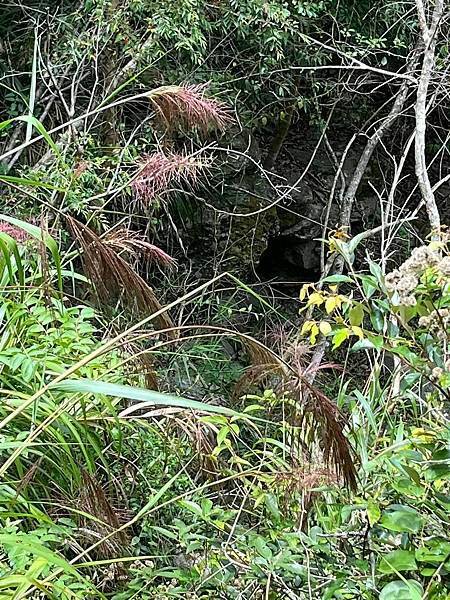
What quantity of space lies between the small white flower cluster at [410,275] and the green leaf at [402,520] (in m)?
0.23

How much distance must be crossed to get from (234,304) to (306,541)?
7.65 ft

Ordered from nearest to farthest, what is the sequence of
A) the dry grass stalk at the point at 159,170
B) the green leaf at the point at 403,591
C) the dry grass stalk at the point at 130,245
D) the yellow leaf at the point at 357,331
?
the green leaf at the point at 403,591
the yellow leaf at the point at 357,331
the dry grass stalk at the point at 130,245
the dry grass stalk at the point at 159,170

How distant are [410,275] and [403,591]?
12.9 inches

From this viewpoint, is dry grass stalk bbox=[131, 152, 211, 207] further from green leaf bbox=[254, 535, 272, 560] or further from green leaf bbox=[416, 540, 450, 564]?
green leaf bbox=[416, 540, 450, 564]

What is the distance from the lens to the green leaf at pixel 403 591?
709 mm

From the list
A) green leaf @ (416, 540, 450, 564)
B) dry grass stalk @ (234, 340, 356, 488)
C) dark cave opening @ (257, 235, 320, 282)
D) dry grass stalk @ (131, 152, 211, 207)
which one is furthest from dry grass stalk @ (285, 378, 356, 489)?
dark cave opening @ (257, 235, 320, 282)

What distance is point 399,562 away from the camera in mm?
763

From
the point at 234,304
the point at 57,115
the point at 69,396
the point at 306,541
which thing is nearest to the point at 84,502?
the point at 69,396

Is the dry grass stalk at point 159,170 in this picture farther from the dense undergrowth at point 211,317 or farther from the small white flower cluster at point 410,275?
the small white flower cluster at point 410,275

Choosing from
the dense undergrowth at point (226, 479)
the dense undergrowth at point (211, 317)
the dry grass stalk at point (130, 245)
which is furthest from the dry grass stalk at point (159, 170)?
the dense undergrowth at point (226, 479)

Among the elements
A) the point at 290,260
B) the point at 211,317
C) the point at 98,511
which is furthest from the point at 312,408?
the point at 290,260

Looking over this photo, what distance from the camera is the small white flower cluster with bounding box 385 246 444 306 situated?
77 cm

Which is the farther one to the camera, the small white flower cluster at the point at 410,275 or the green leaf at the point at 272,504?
Answer: the green leaf at the point at 272,504

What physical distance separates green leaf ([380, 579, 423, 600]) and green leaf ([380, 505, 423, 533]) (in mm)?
53
